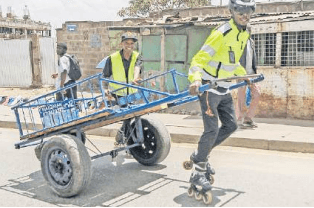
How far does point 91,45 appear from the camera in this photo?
17.8 m

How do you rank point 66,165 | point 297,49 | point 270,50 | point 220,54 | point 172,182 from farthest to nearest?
point 270,50 < point 297,49 < point 172,182 < point 66,165 < point 220,54

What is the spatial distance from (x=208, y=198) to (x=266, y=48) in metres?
6.20

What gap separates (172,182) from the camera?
5.41 meters

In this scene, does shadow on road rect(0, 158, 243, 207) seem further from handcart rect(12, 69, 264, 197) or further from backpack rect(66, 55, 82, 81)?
backpack rect(66, 55, 82, 81)

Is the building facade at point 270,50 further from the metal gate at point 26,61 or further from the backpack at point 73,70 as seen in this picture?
the metal gate at point 26,61

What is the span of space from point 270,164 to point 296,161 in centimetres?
49

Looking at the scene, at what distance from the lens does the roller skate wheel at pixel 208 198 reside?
454 cm

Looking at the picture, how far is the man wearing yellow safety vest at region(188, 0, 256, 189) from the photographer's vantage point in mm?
4438

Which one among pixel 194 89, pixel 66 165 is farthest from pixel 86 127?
pixel 194 89

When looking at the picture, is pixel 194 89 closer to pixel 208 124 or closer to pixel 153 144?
pixel 208 124

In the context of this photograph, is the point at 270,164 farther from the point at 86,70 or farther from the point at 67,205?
the point at 86,70

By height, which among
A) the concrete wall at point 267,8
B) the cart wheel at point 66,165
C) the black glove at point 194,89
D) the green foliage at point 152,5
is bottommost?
the cart wheel at point 66,165

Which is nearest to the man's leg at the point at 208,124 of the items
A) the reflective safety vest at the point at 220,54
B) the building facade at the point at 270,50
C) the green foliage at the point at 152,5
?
the reflective safety vest at the point at 220,54

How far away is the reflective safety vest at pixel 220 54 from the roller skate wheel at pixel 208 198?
1.20m
